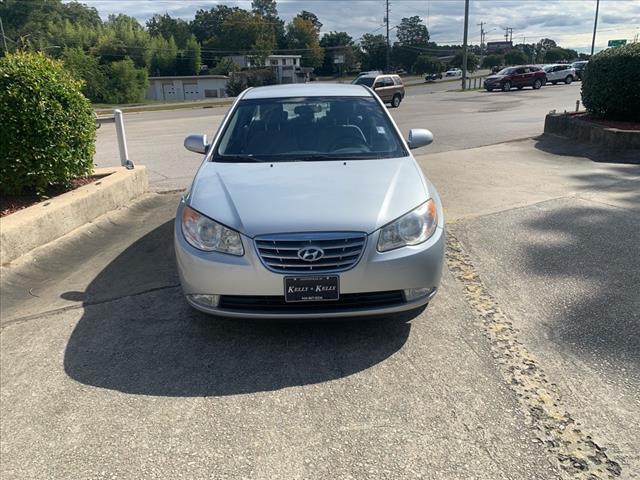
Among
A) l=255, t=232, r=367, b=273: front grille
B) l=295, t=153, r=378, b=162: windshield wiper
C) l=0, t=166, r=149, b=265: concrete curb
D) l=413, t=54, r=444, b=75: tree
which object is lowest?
l=0, t=166, r=149, b=265: concrete curb

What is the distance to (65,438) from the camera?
274 centimetres

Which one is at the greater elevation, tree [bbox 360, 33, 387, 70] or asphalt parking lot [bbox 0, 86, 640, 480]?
tree [bbox 360, 33, 387, 70]

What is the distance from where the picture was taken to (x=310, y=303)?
3242 millimetres

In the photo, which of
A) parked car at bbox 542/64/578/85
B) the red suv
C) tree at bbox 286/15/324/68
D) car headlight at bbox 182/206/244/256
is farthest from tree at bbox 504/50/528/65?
car headlight at bbox 182/206/244/256

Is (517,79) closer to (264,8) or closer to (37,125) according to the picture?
(37,125)

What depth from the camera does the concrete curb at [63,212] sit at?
5.09m

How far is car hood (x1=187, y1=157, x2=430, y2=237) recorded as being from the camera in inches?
129

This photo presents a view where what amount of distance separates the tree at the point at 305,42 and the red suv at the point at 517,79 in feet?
303

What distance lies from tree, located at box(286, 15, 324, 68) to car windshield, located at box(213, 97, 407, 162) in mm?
125418

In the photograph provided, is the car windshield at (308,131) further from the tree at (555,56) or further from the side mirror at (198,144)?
the tree at (555,56)

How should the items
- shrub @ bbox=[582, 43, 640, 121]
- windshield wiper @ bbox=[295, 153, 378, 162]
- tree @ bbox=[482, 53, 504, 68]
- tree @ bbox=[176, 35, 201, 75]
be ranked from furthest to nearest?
tree @ bbox=[482, 53, 504, 68], tree @ bbox=[176, 35, 201, 75], shrub @ bbox=[582, 43, 640, 121], windshield wiper @ bbox=[295, 153, 378, 162]

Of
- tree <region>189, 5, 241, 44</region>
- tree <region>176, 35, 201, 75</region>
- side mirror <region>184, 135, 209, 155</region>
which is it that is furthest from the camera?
tree <region>189, 5, 241, 44</region>

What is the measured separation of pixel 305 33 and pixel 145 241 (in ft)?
433

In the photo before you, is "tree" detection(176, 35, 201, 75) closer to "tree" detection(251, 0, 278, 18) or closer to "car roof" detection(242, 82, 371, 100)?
"tree" detection(251, 0, 278, 18)
